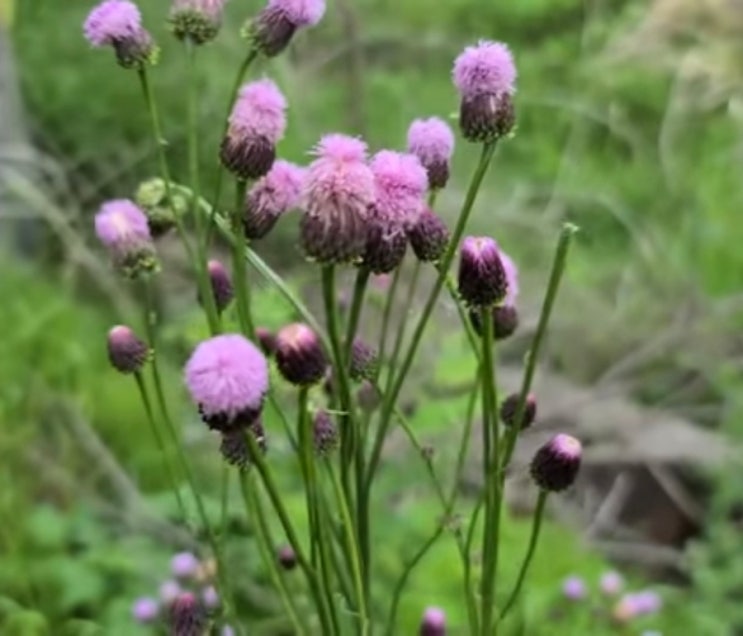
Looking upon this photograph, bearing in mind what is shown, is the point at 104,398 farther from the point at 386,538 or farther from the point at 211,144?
the point at 386,538

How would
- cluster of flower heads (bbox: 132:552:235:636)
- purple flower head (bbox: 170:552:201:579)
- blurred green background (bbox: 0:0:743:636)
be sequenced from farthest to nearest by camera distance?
blurred green background (bbox: 0:0:743:636) → purple flower head (bbox: 170:552:201:579) → cluster of flower heads (bbox: 132:552:235:636)

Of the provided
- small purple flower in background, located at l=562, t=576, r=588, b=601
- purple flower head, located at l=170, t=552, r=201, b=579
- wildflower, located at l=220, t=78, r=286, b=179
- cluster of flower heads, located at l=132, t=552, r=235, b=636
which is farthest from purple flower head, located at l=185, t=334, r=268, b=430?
small purple flower in background, located at l=562, t=576, r=588, b=601

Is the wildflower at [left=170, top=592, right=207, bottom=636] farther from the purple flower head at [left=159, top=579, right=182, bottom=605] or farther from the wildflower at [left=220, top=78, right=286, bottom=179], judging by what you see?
the purple flower head at [left=159, top=579, right=182, bottom=605]

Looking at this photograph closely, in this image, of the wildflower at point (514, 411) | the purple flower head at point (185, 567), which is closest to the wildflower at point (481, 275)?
the wildflower at point (514, 411)

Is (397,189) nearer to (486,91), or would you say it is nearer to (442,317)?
(486,91)

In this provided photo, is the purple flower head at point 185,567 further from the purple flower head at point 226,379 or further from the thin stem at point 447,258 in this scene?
the purple flower head at point 226,379

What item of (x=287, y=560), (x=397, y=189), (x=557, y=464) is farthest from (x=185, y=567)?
(x=397, y=189)
